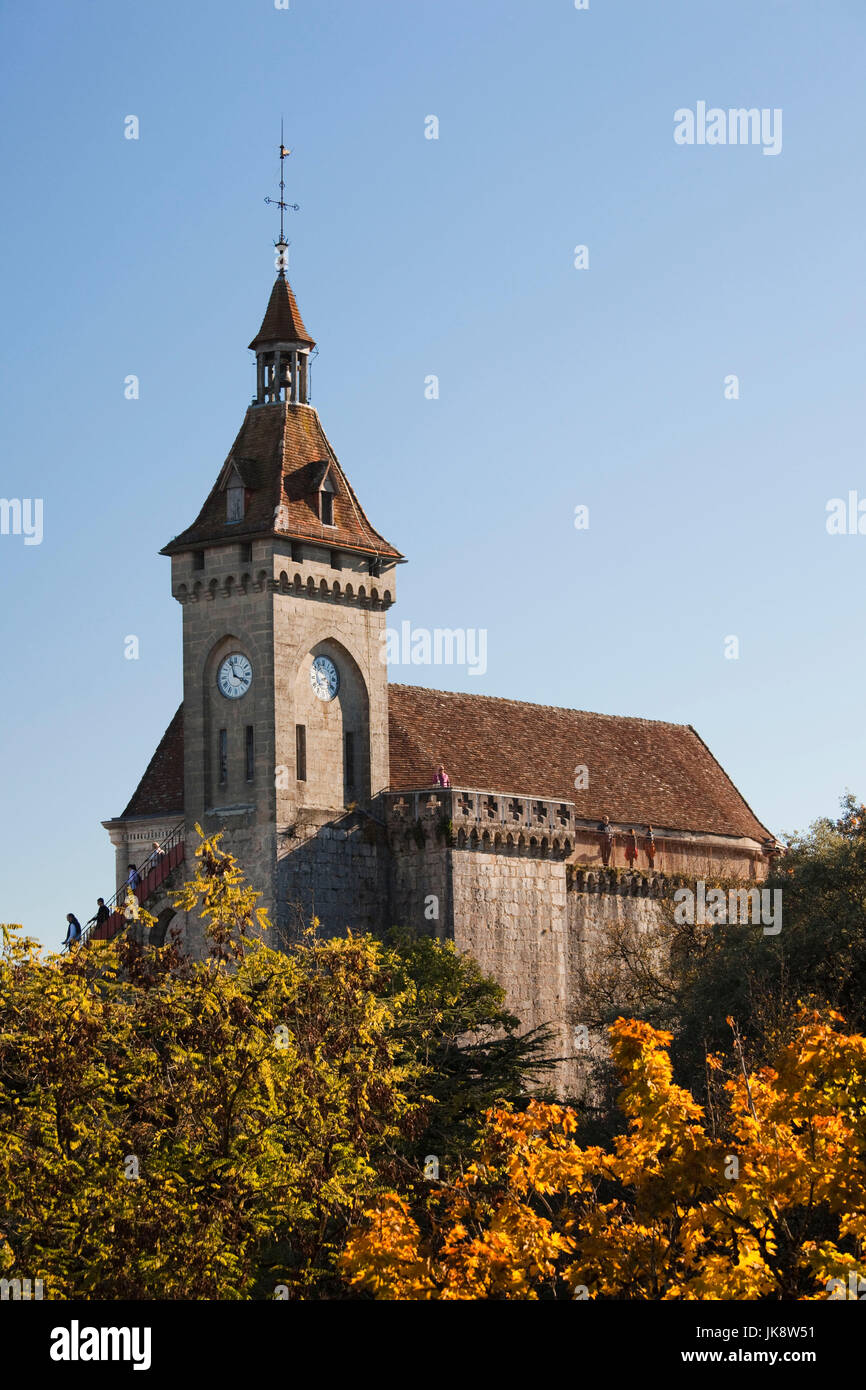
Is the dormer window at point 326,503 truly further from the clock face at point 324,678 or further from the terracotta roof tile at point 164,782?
the terracotta roof tile at point 164,782

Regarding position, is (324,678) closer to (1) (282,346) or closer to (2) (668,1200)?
(1) (282,346)

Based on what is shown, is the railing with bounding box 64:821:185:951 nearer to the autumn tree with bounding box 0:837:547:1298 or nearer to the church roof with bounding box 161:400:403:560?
the church roof with bounding box 161:400:403:560

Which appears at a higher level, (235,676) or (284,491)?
(284,491)

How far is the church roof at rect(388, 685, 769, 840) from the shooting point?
73.0 metres

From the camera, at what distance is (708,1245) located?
33281mm

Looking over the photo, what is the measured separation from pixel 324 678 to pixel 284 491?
5.49m

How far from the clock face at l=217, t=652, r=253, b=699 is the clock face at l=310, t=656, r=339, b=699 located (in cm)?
197

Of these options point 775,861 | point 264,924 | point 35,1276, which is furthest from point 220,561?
point 35,1276

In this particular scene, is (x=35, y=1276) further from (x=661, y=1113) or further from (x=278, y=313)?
(x=278, y=313)

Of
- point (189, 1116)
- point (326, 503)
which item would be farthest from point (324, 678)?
point (189, 1116)

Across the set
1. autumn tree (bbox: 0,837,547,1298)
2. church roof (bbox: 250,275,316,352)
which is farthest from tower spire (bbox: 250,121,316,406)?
autumn tree (bbox: 0,837,547,1298)

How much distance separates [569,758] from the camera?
7944cm
